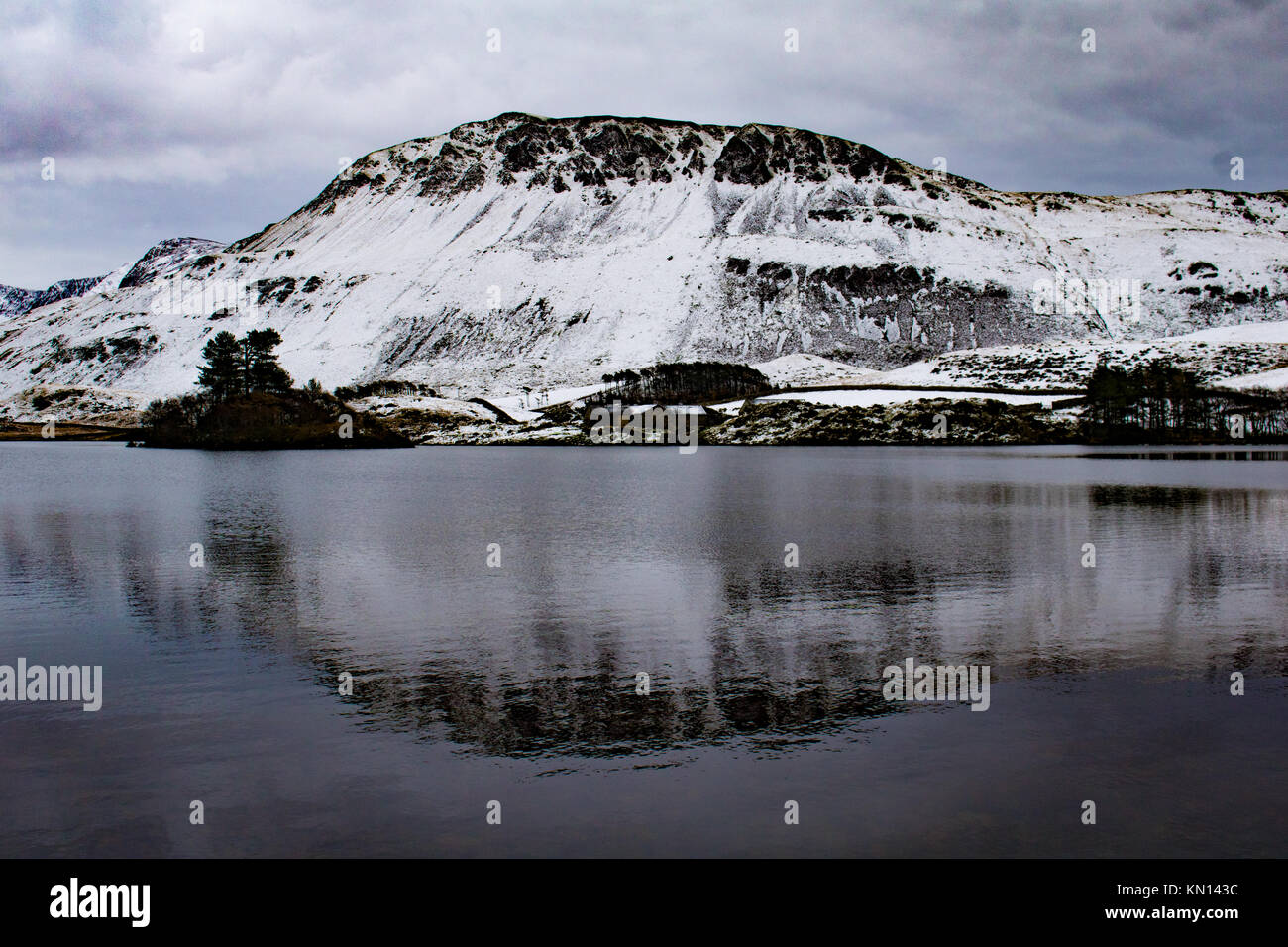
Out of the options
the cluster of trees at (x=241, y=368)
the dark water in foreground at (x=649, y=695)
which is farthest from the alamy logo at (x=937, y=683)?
the cluster of trees at (x=241, y=368)

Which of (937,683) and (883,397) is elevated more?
(883,397)

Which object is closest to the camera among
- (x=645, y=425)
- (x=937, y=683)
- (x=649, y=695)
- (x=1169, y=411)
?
(x=649, y=695)

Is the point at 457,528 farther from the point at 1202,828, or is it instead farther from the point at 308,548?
the point at 1202,828

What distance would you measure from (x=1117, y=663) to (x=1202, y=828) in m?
7.42

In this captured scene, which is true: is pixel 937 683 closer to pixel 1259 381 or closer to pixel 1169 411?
pixel 1169 411

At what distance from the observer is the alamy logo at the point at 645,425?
178125mm

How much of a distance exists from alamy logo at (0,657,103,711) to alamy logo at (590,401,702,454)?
6080 inches

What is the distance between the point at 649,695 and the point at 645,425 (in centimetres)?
Result: 16865

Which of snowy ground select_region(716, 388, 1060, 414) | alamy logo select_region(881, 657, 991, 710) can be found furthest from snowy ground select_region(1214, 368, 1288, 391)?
alamy logo select_region(881, 657, 991, 710)

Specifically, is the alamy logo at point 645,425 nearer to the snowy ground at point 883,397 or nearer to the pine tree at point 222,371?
the snowy ground at point 883,397

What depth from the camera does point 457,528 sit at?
40.2m

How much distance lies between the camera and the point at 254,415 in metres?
150
